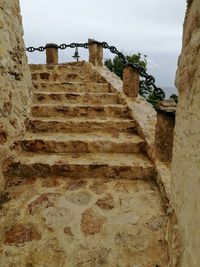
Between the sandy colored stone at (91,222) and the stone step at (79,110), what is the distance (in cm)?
180

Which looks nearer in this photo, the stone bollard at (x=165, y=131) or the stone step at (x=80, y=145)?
the stone bollard at (x=165, y=131)

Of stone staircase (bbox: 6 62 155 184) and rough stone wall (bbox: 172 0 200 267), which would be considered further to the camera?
stone staircase (bbox: 6 62 155 184)

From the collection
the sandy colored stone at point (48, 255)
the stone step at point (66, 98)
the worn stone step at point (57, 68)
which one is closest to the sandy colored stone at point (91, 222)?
the sandy colored stone at point (48, 255)

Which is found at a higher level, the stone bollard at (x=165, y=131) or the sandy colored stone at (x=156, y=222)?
the stone bollard at (x=165, y=131)

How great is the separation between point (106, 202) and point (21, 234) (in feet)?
2.64

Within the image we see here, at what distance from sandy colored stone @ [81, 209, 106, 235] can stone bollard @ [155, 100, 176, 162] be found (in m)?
0.99

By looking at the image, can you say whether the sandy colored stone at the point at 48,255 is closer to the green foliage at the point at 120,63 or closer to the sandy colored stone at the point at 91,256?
the sandy colored stone at the point at 91,256

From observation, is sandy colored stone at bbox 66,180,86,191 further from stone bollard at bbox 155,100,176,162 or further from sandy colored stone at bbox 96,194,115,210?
stone bollard at bbox 155,100,176,162

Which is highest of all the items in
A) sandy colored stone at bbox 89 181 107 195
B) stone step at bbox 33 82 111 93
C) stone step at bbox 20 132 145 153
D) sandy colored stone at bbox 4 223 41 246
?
stone step at bbox 33 82 111 93

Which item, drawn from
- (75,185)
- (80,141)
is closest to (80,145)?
(80,141)

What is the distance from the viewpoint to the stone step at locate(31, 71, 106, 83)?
5.11 metres

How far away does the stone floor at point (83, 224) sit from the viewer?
5.83ft

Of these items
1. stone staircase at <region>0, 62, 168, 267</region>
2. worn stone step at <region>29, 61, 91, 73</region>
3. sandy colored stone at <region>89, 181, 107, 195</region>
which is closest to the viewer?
stone staircase at <region>0, 62, 168, 267</region>

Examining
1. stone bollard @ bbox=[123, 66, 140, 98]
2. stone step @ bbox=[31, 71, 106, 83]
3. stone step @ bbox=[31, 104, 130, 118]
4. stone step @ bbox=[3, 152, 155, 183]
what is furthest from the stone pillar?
stone step @ bbox=[3, 152, 155, 183]
